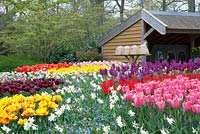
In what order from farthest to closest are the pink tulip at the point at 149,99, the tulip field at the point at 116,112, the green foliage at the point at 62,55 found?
the green foliage at the point at 62,55 → the pink tulip at the point at 149,99 → the tulip field at the point at 116,112

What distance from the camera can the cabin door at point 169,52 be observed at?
16797mm

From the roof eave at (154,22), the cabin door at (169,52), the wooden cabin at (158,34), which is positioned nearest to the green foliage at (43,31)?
the wooden cabin at (158,34)

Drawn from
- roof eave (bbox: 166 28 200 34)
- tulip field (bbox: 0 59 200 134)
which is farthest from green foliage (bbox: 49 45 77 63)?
tulip field (bbox: 0 59 200 134)

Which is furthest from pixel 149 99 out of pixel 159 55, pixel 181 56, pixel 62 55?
pixel 181 56

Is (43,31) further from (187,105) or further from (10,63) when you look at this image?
(187,105)

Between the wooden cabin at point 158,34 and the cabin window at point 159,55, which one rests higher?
the wooden cabin at point 158,34

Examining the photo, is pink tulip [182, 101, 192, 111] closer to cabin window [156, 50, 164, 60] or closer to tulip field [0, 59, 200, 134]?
tulip field [0, 59, 200, 134]

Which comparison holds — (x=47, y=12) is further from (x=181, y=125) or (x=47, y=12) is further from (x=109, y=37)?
(x=181, y=125)

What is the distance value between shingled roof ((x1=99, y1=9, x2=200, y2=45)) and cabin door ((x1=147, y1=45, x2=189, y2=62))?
7.23ft

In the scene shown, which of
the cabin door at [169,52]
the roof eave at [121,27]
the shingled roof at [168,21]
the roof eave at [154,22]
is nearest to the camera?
the roof eave at [154,22]

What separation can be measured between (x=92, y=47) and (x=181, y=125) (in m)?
14.1

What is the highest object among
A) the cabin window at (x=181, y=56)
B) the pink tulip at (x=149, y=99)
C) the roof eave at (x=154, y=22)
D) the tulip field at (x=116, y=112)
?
the roof eave at (x=154, y=22)

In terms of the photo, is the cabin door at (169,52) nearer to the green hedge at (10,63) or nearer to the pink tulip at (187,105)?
the green hedge at (10,63)

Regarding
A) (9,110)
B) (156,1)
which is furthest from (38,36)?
(156,1)
